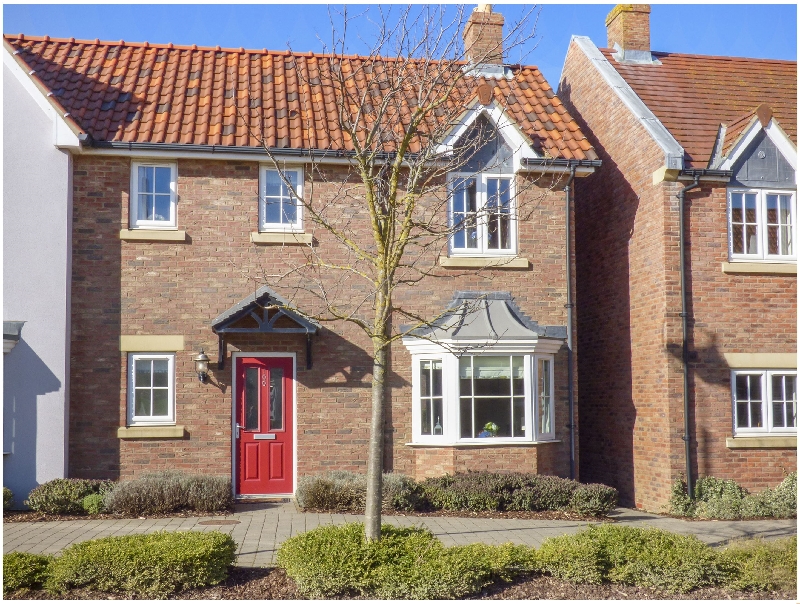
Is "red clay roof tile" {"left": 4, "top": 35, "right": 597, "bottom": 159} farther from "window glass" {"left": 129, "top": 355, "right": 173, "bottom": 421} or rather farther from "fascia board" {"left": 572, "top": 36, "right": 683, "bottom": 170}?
"window glass" {"left": 129, "top": 355, "right": 173, "bottom": 421}

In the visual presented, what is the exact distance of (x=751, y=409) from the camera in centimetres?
1436

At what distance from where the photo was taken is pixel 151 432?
1353cm

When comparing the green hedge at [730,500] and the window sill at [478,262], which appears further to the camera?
the window sill at [478,262]

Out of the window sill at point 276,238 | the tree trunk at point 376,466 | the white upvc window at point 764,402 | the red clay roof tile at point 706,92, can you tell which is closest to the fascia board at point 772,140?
the red clay roof tile at point 706,92

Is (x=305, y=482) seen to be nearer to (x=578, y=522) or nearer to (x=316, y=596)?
(x=578, y=522)

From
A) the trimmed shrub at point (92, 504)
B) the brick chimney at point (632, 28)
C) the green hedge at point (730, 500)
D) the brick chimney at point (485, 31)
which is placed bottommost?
the green hedge at point (730, 500)

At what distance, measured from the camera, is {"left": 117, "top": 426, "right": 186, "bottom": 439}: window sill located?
1345 centimetres

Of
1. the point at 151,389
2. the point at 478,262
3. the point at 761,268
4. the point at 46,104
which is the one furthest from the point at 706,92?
the point at 46,104

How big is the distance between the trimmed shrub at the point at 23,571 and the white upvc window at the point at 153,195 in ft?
24.2

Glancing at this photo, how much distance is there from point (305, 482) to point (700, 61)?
12724 mm

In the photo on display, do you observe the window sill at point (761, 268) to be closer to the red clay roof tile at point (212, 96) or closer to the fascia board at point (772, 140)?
the fascia board at point (772, 140)

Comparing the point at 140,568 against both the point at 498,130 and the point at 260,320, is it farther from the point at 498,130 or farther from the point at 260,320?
the point at 498,130

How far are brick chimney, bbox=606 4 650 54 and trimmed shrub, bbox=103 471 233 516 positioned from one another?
1271cm

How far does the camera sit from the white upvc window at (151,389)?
13695 millimetres
